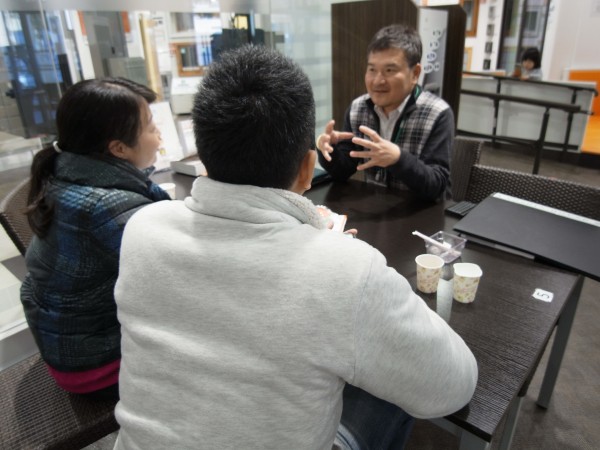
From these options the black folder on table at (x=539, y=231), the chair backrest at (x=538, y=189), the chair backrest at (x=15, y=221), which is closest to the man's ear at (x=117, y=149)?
the chair backrest at (x=15, y=221)

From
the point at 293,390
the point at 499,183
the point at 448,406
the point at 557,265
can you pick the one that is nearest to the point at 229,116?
the point at 293,390

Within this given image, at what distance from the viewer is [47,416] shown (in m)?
1.04

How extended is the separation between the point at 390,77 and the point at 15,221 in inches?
58.0

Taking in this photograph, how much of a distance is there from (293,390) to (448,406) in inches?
11.0

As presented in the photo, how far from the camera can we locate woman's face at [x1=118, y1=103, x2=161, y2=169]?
1.15 metres

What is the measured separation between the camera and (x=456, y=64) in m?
3.44

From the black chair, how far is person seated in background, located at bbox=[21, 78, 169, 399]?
42 mm

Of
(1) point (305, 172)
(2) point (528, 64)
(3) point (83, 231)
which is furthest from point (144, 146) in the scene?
(2) point (528, 64)

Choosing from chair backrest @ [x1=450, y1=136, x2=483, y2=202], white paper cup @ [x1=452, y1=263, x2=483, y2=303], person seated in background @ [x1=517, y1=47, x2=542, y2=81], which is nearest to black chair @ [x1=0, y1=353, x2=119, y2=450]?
white paper cup @ [x1=452, y1=263, x2=483, y2=303]

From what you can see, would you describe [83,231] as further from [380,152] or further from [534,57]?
[534,57]

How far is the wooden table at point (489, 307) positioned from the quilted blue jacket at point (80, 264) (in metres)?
0.73

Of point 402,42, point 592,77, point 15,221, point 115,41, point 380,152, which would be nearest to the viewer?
point 15,221

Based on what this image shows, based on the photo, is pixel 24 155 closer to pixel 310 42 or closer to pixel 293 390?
pixel 293 390

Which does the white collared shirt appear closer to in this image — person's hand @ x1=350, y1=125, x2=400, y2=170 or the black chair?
person's hand @ x1=350, y1=125, x2=400, y2=170
